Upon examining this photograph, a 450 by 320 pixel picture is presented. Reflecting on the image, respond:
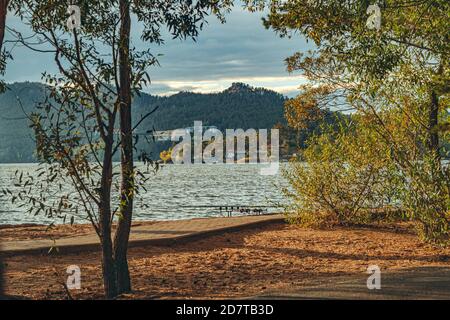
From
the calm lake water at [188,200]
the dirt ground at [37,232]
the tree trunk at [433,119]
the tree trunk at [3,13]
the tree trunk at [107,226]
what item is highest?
the tree trunk at [3,13]

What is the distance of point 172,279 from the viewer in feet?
41.5

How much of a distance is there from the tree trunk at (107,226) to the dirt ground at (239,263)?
324mm

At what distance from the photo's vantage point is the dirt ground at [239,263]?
1154 centimetres

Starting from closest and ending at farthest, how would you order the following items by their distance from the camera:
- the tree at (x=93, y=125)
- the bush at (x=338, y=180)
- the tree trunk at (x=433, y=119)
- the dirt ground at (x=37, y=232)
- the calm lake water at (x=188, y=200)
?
the tree at (x=93, y=125) → the tree trunk at (x=433, y=119) → the dirt ground at (x=37, y=232) → the bush at (x=338, y=180) → the calm lake water at (x=188, y=200)

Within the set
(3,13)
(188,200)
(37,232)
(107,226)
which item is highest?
(3,13)

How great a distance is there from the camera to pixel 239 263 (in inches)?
572

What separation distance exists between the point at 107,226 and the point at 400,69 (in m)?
8.90

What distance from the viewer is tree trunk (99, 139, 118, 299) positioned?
10289 millimetres

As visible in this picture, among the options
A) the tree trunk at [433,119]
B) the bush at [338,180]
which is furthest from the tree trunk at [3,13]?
the bush at [338,180]

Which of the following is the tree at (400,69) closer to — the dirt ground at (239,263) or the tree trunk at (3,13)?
the dirt ground at (239,263)

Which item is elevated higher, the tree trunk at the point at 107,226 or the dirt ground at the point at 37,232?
the tree trunk at the point at 107,226

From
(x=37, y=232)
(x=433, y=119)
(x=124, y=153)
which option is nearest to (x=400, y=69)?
(x=433, y=119)

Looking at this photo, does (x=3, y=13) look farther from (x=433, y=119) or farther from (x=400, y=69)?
(x=433, y=119)

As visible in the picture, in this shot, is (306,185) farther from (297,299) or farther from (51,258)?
(297,299)
